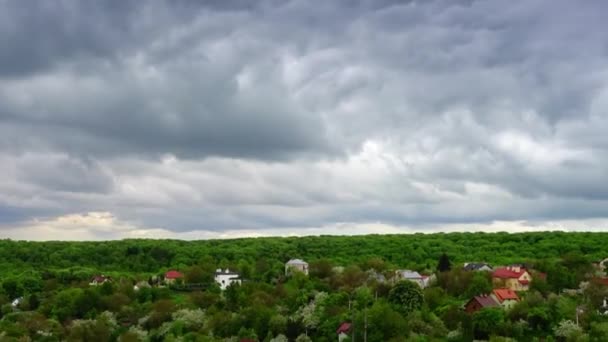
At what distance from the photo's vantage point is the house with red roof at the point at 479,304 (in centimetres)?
8875

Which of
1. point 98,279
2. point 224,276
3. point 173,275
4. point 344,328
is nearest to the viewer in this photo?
point 344,328

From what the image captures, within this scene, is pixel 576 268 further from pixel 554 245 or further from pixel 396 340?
pixel 554 245

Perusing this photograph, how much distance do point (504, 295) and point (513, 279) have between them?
15287mm

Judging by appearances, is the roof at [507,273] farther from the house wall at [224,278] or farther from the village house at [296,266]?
the house wall at [224,278]

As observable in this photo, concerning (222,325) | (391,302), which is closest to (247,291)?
(222,325)

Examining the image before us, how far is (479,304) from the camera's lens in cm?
8906

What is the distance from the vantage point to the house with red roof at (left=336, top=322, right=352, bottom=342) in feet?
269

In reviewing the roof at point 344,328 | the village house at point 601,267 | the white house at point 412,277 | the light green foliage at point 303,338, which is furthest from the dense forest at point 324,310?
the village house at point 601,267

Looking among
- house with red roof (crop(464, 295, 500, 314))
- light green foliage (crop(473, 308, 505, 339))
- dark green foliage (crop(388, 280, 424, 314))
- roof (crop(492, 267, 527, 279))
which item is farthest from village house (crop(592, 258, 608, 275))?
light green foliage (crop(473, 308, 505, 339))

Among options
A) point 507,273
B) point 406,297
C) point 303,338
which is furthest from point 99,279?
point 507,273

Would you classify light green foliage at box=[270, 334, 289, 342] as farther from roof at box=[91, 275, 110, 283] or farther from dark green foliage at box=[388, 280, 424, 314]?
roof at box=[91, 275, 110, 283]

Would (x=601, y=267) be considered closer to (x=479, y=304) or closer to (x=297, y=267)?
(x=479, y=304)

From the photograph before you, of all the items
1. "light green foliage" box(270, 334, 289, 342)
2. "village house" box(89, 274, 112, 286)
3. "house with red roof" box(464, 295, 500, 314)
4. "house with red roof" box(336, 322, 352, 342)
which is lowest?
"light green foliage" box(270, 334, 289, 342)

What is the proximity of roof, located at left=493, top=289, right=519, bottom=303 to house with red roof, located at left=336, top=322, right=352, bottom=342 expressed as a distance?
1018 inches
